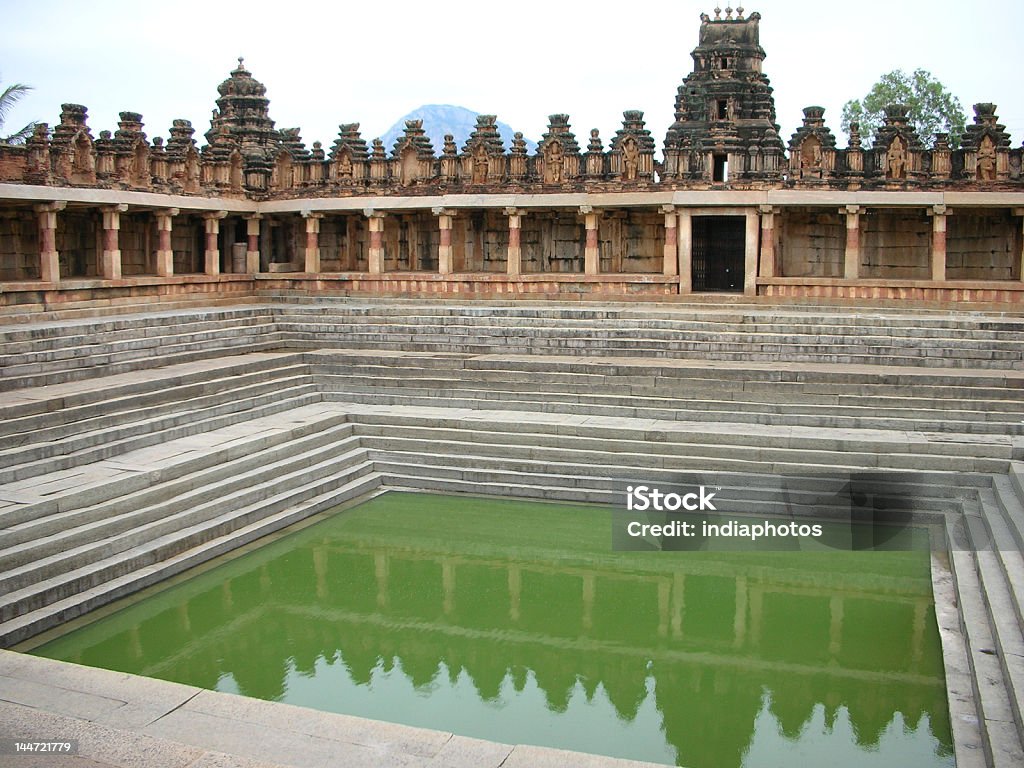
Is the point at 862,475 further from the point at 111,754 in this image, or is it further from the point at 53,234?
the point at 53,234

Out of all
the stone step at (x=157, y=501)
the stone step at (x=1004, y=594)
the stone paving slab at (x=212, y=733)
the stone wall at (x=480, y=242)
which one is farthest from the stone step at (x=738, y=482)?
the stone wall at (x=480, y=242)

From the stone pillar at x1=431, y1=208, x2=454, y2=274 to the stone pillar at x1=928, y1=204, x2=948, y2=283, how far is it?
9698 mm

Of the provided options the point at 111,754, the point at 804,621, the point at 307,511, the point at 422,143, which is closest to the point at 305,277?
the point at 422,143

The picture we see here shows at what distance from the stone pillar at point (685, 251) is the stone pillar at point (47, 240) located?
11.5 m

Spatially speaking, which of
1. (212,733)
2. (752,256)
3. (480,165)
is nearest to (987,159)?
(752,256)

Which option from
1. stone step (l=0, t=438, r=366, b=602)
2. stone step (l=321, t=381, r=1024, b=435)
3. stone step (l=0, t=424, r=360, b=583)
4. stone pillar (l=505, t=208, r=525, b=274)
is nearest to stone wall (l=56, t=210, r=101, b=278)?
stone step (l=321, t=381, r=1024, b=435)

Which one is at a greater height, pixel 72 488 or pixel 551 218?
pixel 551 218

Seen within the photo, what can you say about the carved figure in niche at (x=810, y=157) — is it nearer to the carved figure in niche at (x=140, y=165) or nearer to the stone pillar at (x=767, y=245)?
the stone pillar at (x=767, y=245)

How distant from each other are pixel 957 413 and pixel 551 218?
12.1 metres

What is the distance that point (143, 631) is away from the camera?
28.5 ft

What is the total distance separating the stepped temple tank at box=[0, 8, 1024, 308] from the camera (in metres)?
19.1

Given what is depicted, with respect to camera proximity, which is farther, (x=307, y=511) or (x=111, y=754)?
(x=307, y=511)

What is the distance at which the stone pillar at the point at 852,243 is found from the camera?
1959 centimetres

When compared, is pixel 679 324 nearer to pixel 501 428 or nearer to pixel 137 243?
pixel 501 428
